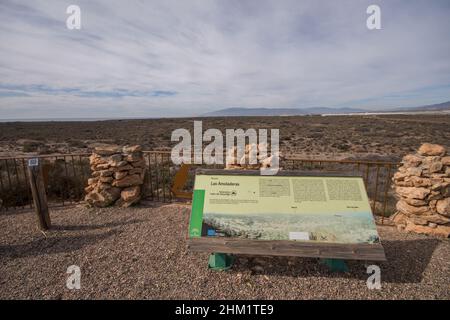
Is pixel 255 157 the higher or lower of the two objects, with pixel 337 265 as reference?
higher

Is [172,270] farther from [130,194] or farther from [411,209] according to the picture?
[411,209]

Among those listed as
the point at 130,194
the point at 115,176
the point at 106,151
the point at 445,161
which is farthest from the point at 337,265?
the point at 106,151

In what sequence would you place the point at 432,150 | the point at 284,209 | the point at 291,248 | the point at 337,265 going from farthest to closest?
the point at 432,150 → the point at 337,265 → the point at 284,209 → the point at 291,248

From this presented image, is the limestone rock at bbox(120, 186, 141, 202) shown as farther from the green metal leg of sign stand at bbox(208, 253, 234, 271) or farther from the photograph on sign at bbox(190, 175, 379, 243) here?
the green metal leg of sign stand at bbox(208, 253, 234, 271)

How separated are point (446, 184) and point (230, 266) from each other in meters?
3.98

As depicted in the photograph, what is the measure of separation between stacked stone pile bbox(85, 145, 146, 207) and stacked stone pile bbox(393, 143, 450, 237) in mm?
5556

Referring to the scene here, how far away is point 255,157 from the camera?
5.51 m

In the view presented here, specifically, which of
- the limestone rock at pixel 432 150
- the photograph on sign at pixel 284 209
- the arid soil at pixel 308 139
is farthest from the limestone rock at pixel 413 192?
the arid soil at pixel 308 139

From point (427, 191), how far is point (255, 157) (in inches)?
121

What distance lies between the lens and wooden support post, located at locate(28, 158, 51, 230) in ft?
16.3

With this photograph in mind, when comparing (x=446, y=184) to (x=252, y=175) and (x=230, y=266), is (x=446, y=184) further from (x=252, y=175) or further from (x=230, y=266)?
(x=230, y=266)

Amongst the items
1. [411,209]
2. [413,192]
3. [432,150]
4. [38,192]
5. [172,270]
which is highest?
[432,150]
